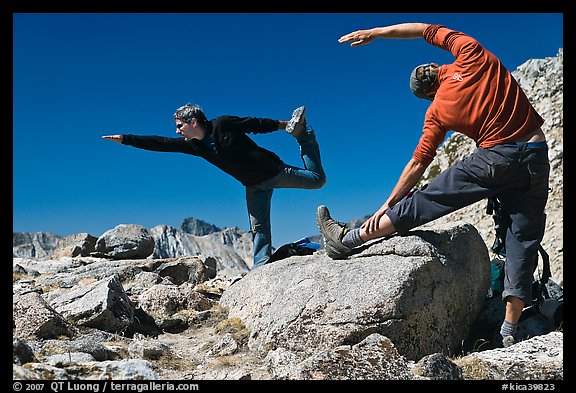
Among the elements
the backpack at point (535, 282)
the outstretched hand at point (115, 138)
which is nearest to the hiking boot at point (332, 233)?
the backpack at point (535, 282)

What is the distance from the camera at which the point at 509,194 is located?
8289 mm

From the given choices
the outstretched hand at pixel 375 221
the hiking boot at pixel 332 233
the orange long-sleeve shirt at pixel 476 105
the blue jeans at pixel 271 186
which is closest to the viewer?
the orange long-sleeve shirt at pixel 476 105

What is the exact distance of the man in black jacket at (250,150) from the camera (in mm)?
10828

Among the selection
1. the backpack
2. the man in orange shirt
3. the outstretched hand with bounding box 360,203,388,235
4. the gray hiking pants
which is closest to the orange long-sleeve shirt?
the man in orange shirt

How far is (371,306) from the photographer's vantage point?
7930 millimetres

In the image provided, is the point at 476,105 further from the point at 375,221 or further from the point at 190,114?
the point at 190,114

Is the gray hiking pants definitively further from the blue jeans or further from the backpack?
the blue jeans

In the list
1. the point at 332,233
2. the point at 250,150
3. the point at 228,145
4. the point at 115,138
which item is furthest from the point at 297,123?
the point at 115,138

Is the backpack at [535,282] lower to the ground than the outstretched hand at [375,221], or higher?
lower

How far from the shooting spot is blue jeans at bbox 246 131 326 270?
1138 cm

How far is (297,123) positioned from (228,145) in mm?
1403

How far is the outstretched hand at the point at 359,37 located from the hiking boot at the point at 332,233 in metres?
2.67

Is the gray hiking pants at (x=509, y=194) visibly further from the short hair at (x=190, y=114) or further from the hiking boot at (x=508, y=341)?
the short hair at (x=190, y=114)
